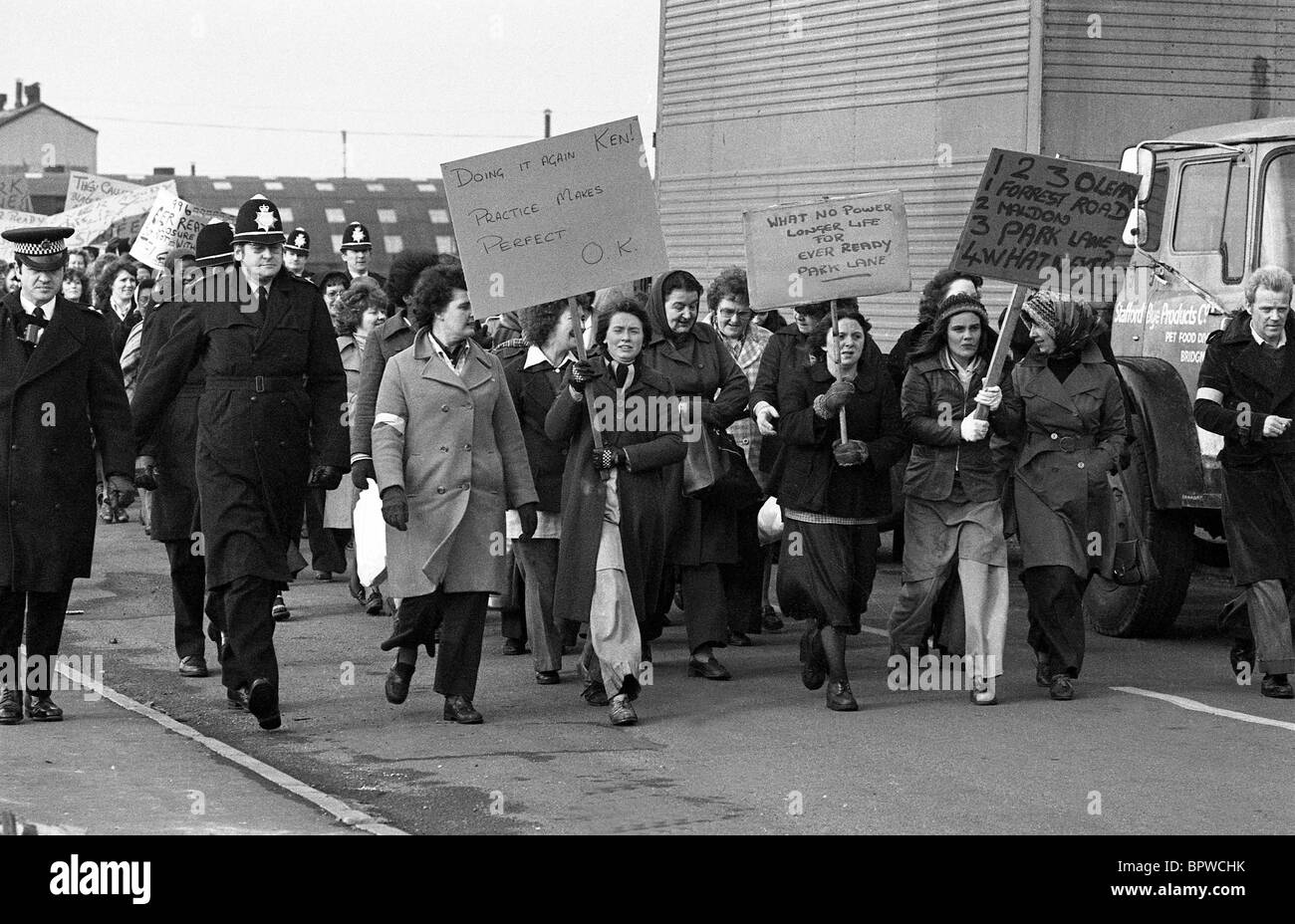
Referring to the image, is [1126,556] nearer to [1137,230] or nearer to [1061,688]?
[1061,688]

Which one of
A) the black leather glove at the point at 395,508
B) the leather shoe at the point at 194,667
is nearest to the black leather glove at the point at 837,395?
the black leather glove at the point at 395,508

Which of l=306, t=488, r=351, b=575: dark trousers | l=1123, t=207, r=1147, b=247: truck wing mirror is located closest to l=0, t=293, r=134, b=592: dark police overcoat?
l=306, t=488, r=351, b=575: dark trousers

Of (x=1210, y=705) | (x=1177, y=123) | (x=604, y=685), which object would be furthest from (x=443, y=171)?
Answer: (x=1177, y=123)

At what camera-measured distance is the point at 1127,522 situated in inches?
411

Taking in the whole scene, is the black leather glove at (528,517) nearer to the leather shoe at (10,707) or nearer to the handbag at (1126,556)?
the leather shoe at (10,707)

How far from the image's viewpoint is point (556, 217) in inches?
352

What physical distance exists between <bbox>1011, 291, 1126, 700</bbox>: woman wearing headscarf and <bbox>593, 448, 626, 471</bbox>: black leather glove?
5.84 ft

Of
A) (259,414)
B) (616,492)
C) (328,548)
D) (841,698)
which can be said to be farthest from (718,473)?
(328,548)

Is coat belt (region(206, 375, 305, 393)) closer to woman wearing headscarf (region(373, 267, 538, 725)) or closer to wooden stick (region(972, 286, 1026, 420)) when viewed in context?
woman wearing headscarf (region(373, 267, 538, 725))

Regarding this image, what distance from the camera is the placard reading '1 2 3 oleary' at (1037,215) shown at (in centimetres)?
891

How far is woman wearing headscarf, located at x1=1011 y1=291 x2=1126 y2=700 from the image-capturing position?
30.1ft

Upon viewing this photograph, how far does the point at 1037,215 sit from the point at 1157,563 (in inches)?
102

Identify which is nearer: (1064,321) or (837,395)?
(837,395)

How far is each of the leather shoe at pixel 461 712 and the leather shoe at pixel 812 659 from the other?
1531 mm
